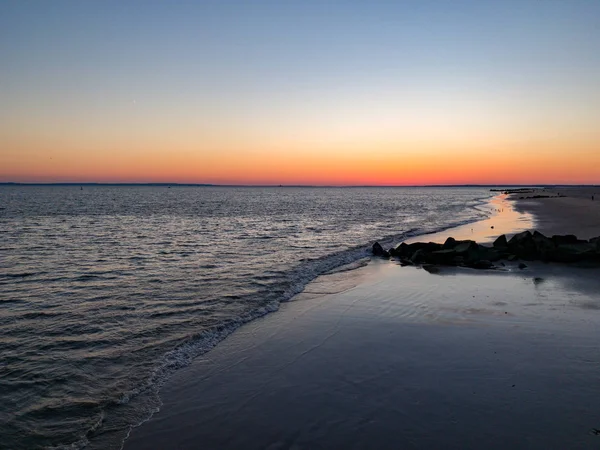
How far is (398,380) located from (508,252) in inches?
605

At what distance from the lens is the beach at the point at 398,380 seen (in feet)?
17.8

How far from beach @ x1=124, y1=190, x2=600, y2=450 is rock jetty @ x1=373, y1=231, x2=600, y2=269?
599 centimetres

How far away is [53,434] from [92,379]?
178cm

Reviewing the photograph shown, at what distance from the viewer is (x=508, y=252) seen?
19.7 metres

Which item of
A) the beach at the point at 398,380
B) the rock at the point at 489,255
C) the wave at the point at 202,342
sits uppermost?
the rock at the point at 489,255

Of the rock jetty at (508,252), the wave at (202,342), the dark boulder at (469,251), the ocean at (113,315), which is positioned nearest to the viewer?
the ocean at (113,315)

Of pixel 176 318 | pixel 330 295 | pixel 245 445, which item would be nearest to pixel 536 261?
pixel 330 295

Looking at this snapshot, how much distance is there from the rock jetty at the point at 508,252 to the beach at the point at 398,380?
236 inches

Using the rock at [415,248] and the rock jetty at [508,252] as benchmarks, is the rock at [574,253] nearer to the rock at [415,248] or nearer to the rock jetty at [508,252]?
the rock jetty at [508,252]

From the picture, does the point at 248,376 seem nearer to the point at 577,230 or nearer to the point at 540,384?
the point at 540,384

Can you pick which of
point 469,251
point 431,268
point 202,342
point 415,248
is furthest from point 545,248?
point 202,342

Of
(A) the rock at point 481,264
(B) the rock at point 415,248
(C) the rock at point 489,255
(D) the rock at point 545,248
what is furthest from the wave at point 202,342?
(D) the rock at point 545,248

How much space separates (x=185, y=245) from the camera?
26.3 m

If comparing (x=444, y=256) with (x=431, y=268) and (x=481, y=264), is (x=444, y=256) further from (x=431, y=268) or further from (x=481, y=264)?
(x=481, y=264)
